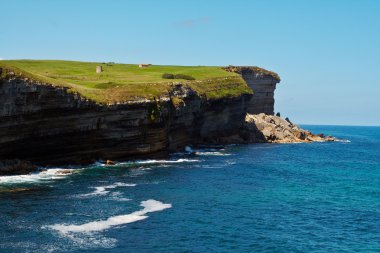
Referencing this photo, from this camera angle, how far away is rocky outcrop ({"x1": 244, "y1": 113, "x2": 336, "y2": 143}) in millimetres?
124812

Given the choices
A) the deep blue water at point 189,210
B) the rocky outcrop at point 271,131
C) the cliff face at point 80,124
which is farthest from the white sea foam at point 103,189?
the rocky outcrop at point 271,131

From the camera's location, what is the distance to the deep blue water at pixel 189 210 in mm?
32594

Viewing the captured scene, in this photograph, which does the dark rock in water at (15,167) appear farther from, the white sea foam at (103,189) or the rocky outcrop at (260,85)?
the rocky outcrop at (260,85)

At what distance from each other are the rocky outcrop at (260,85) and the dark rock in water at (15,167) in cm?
9228

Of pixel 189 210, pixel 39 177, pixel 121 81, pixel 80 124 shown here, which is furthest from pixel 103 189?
pixel 121 81

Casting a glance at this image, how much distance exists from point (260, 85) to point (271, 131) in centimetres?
2578

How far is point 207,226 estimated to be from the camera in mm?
36844

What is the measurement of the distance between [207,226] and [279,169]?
39.0 m

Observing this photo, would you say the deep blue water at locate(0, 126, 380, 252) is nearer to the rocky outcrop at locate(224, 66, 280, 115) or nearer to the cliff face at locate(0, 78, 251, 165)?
the cliff face at locate(0, 78, 251, 165)

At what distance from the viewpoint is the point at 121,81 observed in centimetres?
8925

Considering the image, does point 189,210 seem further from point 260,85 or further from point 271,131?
point 260,85

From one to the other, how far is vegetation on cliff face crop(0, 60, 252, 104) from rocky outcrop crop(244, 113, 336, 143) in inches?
444

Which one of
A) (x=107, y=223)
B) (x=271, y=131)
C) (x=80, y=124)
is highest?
(x=80, y=124)

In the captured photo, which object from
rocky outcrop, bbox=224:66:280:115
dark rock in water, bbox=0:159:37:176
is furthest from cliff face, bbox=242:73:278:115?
dark rock in water, bbox=0:159:37:176
